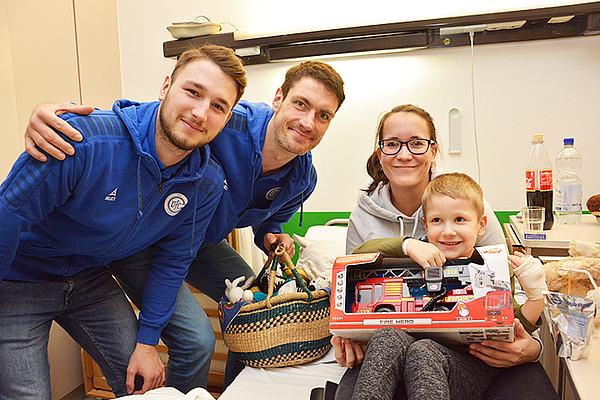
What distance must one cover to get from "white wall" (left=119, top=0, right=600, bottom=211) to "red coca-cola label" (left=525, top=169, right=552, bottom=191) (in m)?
0.43

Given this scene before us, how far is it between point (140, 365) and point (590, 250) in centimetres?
140

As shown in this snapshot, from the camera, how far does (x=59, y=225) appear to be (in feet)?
4.17

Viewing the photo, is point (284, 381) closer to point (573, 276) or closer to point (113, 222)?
point (113, 222)

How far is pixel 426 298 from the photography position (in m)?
1.02

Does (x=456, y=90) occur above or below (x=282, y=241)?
A: above

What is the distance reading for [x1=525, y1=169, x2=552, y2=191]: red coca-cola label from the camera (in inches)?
72.7

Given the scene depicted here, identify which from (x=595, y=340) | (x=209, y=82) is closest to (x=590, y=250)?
(x=595, y=340)

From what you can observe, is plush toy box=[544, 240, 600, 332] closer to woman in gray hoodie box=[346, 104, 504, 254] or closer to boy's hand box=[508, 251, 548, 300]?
boy's hand box=[508, 251, 548, 300]

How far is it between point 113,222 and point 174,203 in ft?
0.61

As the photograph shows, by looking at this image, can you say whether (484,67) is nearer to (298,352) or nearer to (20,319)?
(298,352)

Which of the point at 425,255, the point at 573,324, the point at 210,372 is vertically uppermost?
the point at 425,255

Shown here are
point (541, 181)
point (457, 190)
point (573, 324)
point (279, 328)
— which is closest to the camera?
point (573, 324)

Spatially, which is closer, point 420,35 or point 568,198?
point 568,198

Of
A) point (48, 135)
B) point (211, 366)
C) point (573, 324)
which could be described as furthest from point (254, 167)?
point (211, 366)
